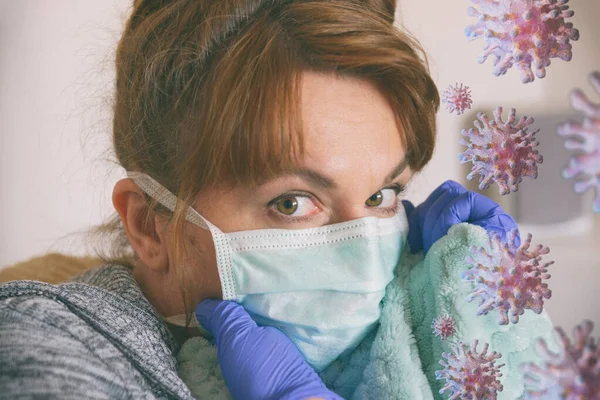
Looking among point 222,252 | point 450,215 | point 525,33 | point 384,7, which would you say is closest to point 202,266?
point 222,252

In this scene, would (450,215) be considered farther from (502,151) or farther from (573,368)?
(573,368)

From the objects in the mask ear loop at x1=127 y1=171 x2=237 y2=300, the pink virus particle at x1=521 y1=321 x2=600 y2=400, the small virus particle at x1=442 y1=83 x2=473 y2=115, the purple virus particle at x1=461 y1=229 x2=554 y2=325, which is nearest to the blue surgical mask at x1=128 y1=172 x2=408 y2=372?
the mask ear loop at x1=127 y1=171 x2=237 y2=300

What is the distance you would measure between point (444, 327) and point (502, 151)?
363 millimetres

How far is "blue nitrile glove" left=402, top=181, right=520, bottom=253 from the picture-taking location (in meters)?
1.00

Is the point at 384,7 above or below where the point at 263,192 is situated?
above

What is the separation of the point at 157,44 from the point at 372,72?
325mm

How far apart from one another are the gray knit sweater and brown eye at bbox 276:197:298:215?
9.9 inches

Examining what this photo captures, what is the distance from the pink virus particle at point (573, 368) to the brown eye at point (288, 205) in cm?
52

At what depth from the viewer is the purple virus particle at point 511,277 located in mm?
561

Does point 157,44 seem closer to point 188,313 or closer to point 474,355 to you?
point 188,313

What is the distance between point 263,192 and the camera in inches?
37.2

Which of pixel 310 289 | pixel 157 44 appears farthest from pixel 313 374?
pixel 157 44

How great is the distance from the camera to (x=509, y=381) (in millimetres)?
783

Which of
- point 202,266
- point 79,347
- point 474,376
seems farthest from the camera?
point 202,266
